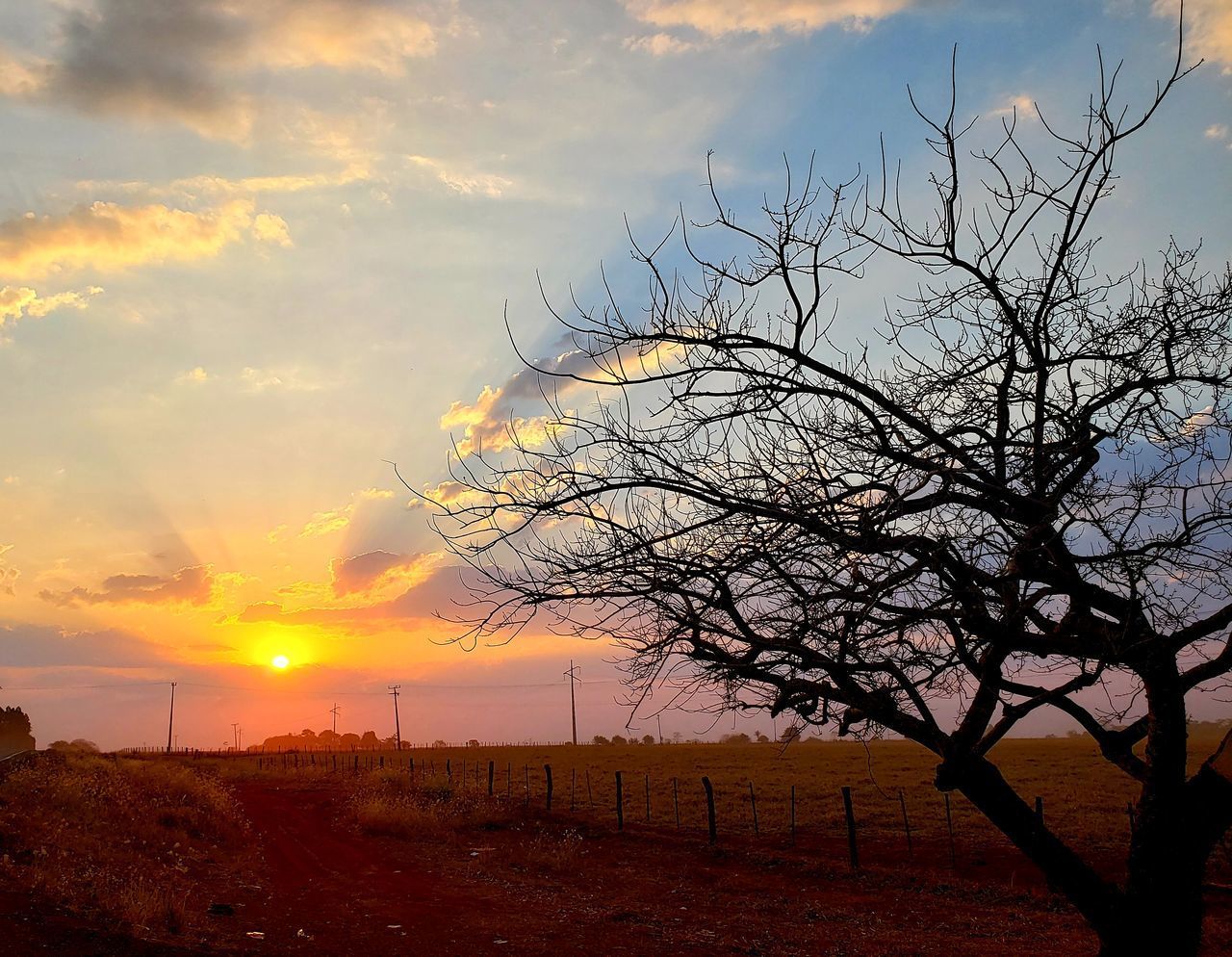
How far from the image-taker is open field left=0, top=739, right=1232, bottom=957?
12820 millimetres

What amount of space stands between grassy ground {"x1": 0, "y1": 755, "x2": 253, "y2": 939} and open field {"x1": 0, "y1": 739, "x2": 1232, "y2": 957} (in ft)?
0.22

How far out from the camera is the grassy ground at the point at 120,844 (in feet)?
39.3

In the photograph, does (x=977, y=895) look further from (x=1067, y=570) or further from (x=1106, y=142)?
(x=1106, y=142)

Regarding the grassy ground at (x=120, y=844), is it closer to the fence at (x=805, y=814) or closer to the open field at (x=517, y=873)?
the open field at (x=517, y=873)

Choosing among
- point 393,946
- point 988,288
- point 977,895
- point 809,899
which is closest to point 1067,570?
point 988,288

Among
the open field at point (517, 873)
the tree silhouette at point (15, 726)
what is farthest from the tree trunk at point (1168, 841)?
the tree silhouette at point (15, 726)

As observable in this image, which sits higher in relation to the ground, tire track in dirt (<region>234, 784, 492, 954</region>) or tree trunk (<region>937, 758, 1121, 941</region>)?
tree trunk (<region>937, 758, 1121, 941</region>)

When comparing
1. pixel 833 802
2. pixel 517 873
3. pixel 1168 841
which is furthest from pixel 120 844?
pixel 833 802

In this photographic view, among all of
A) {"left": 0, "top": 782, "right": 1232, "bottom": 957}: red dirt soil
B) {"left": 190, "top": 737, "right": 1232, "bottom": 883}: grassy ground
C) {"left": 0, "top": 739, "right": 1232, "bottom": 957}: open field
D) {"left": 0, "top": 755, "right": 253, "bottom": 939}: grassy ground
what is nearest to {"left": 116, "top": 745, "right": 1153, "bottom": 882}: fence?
{"left": 190, "top": 737, "right": 1232, "bottom": 883}: grassy ground

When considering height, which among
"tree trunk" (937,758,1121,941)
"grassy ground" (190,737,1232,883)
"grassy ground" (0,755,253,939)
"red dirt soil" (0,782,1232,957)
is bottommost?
"grassy ground" (190,737,1232,883)

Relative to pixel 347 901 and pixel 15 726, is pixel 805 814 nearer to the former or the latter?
pixel 347 901

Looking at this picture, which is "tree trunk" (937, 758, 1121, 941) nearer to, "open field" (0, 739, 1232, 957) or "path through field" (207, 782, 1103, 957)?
"open field" (0, 739, 1232, 957)

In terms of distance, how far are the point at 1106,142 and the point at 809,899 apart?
53.3 ft

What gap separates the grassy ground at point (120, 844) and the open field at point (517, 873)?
7cm
